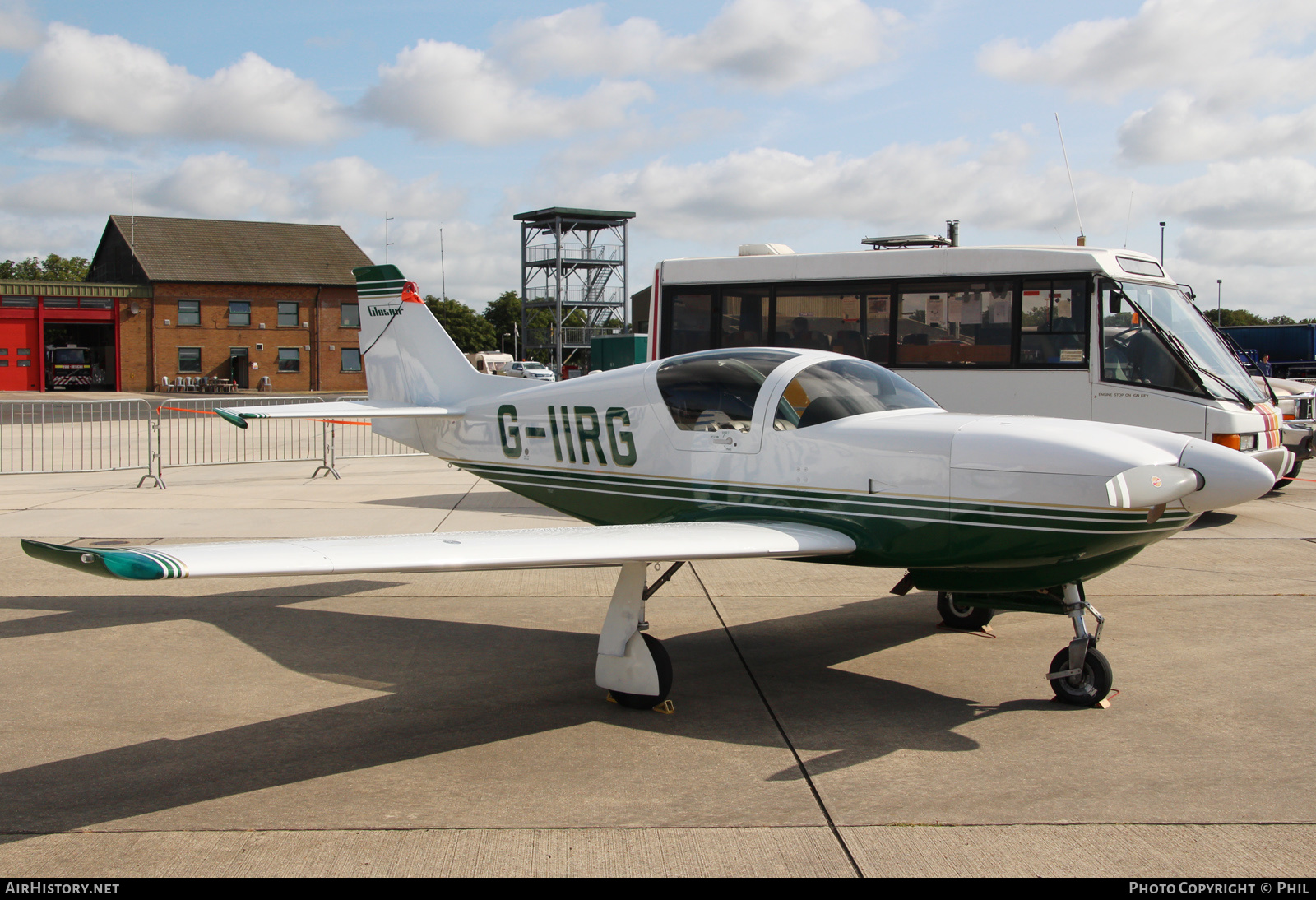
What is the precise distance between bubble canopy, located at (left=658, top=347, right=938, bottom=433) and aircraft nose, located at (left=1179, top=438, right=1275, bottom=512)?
1.60m

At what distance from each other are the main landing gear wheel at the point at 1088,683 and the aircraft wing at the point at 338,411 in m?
4.77

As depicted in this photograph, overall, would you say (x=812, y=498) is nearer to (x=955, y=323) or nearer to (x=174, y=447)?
(x=955, y=323)

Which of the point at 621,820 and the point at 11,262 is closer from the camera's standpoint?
the point at 621,820

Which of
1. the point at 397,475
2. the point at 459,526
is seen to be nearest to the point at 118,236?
the point at 397,475

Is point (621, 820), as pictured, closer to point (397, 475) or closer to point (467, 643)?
point (467, 643)

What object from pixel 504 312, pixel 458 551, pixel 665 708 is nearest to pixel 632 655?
pixel 665 708

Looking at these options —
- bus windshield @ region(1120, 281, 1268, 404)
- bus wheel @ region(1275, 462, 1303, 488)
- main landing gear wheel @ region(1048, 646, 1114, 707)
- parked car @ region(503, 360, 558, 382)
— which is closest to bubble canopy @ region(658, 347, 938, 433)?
main landing gear wheel @ region(1048, 646, 1114, 707)

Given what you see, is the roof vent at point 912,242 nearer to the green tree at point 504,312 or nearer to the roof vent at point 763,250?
the roof vent at point 763,250

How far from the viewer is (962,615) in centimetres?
695

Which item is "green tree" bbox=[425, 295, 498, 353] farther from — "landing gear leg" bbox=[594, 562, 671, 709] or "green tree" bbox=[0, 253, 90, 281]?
"landing gear leg" bbox=[594, 562, 671, 709]

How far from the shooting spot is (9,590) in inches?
303

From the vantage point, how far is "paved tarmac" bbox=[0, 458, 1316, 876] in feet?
11.9

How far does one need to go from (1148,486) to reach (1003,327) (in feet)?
22.8

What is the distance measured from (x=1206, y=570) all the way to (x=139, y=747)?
8.42 m
